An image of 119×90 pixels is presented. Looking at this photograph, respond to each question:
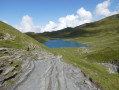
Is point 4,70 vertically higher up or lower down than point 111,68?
higher up

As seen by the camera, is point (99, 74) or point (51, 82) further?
point (99, 74)

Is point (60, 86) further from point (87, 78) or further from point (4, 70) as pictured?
point (4, 70)

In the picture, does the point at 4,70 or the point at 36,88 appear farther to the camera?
the point at 4,70

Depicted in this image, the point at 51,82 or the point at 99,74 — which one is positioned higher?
the point at 51,82

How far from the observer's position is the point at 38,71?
67.7 ft

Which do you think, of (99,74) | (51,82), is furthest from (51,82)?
(99,74)

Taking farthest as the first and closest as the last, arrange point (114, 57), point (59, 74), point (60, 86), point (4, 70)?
1. point (114, 57)
2. point (59, 74)
3. point (4, 70)
4. point (60, 86)

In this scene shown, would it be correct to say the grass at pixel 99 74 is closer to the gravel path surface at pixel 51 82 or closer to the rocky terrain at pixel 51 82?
the rocky terrain at pixel 51 82

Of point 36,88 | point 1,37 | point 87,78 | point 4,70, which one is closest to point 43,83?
point 36,88

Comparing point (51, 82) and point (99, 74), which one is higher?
point (51, 82)

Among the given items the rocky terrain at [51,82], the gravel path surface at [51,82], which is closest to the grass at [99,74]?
the rocky terrain at [51,82]

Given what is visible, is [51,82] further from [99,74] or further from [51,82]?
[99,74]

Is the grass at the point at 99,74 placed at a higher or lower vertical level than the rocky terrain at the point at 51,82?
lower

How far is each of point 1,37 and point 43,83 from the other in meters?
31.8
